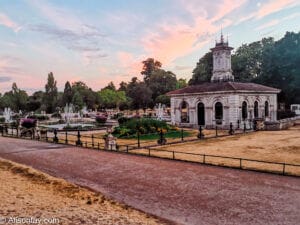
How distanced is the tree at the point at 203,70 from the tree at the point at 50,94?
3833cm

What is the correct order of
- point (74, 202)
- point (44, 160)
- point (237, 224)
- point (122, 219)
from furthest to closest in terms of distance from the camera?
1. point (44, 160)
2. point (74, 202)
3. point (122, 219)
4. point (237, 224)

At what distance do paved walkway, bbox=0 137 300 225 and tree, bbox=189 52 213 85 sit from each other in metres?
47.8

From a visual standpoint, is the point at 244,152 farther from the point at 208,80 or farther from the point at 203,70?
the point at 203,70

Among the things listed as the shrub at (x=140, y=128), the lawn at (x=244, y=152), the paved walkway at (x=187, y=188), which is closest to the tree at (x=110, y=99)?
the shrub at (x=140, y=128)

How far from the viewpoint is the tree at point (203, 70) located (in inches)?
2440

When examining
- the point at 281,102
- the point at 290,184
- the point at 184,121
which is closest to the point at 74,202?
the point at 290,184

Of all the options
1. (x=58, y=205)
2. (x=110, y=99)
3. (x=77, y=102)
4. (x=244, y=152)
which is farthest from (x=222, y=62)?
(x=110, y=99)

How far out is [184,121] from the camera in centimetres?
4016

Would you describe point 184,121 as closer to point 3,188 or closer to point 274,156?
point 274,156

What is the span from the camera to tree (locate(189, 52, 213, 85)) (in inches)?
2440

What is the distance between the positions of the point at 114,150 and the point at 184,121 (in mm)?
22237

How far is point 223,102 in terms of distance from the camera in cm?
3497

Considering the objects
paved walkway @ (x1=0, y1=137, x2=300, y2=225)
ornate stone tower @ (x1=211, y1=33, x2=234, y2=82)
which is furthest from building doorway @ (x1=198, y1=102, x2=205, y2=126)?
paved walkway @ (x1=0, y1=137, x2=300, y2=225)

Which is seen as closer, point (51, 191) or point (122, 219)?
point (122, 219)
